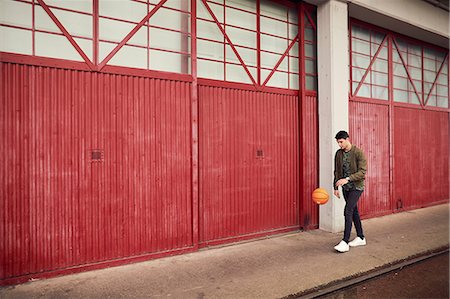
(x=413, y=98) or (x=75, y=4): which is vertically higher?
(x=75, y=4)

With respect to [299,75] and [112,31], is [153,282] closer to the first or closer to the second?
[112,31]

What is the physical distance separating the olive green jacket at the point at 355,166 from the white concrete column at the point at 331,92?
108 cm

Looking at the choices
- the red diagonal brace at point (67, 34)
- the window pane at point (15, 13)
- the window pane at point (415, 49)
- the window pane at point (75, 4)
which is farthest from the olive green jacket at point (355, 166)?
the window pane at point (415, 49)

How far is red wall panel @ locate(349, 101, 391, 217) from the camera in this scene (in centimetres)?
809

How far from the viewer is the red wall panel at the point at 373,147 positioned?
8.09m

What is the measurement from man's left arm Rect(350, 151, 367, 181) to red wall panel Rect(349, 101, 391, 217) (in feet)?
7.92

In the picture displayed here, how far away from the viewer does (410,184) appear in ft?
30.6

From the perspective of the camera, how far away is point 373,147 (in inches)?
333

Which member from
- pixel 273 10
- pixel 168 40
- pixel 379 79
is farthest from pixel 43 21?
pixel 379 79

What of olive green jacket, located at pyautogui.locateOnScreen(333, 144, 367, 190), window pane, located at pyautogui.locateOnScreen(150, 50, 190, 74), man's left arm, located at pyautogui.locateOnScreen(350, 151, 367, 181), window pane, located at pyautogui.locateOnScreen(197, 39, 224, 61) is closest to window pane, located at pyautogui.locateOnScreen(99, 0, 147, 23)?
window pane, located at pyautogui.locateOnScreen(150, 50, 190, 74)

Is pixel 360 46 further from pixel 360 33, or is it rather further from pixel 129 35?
pixel 129 35

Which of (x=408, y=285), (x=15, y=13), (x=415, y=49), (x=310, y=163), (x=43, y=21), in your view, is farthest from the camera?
(x=415, y=49)

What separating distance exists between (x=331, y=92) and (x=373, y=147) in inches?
96.1

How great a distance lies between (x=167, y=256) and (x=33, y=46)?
374 cm
